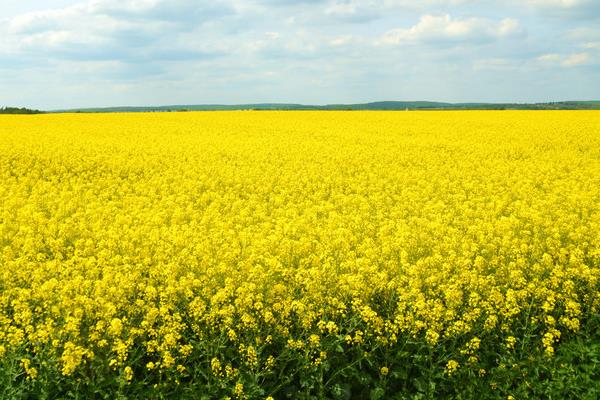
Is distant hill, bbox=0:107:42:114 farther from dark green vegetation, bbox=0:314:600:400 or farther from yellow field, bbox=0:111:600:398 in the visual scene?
dark green vegetation, bbox=0:314:600:400

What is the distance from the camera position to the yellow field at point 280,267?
5328mm

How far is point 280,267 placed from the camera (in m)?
6.75

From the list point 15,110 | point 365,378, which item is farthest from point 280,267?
point 15,110

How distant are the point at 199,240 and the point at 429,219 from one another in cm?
476

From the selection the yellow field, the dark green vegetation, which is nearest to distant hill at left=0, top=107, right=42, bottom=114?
the yellow field

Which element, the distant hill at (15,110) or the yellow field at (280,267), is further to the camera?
the distant hill at (15,110)

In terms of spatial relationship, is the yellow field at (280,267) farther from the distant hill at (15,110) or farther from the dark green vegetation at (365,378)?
the distant hill at (15,110)

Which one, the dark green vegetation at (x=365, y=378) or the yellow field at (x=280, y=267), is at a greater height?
the yellow field at (x=280, y=267)

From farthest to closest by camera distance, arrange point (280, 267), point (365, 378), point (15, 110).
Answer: point (15, 110) → point (280, 267) → point (365, 378)

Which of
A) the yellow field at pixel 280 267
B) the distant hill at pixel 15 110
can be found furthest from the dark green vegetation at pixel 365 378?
the distant hill at pixel 15 110

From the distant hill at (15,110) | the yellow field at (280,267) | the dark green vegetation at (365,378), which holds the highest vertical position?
the distant hill at (15,110)

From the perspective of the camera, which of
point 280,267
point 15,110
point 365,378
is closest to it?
point 365,378

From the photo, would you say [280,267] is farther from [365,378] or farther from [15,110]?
[15,110]

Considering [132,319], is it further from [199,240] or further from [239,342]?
[199,240]
